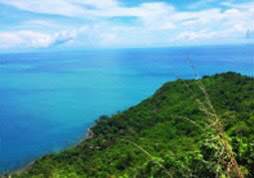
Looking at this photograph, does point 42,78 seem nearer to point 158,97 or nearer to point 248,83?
point 158,97

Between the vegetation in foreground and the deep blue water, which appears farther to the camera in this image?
the deep blue water

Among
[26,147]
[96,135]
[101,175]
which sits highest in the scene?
[101,175]

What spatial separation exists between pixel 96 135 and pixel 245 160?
59.2ft

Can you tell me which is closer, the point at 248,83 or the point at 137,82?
→ the point at 248,83

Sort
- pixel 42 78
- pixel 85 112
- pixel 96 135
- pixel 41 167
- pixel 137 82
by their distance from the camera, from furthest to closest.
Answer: pixel 42 78 < pixel 137 82 < pixel 85 112 < pixel 96 135 < pixel 41 167

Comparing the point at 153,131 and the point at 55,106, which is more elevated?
the point at 153,131

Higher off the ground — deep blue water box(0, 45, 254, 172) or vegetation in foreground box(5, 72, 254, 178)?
vegetation in foreground box(5, 72, 254, 178)

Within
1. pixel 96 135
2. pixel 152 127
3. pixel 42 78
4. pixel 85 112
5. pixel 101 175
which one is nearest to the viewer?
pixel 101 175

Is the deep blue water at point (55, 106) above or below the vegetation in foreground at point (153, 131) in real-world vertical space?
below

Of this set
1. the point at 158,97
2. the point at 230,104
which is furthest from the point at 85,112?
the point at 230,104

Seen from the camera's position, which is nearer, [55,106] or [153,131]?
[153,131]

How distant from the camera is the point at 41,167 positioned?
14.0 metres

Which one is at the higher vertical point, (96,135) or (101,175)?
(101,175)

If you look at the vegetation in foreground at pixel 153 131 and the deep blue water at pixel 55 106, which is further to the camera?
the deep blue water at pixel 55 106
